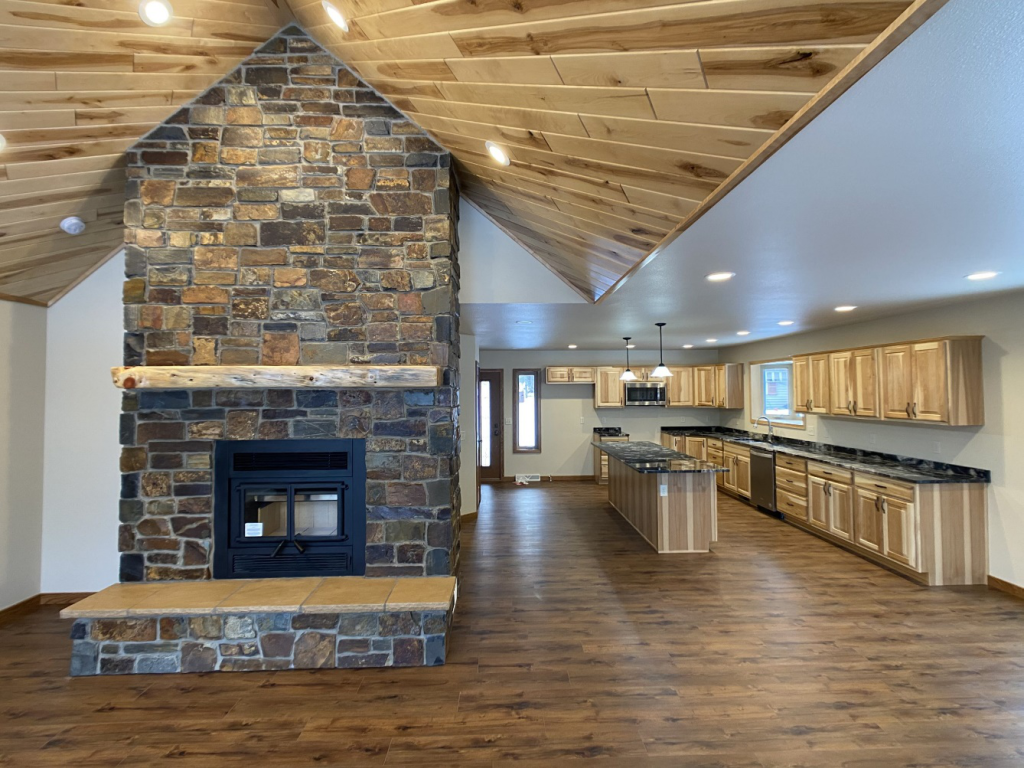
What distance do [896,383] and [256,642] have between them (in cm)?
563

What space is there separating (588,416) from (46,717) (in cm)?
765

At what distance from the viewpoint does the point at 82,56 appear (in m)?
2.33

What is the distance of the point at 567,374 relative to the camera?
28.4 feet

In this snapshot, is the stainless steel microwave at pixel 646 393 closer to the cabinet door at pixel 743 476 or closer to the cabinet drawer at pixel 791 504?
the cabinet door at pixel 743 476

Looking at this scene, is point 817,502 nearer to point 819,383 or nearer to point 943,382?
point 819,383

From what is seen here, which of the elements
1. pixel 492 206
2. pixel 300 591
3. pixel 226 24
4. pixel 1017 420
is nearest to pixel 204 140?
pixel 226 24

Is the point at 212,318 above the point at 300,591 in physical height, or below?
above

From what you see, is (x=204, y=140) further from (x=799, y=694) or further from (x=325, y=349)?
(x=799, y=694)

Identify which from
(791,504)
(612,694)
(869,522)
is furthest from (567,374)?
(612,694)

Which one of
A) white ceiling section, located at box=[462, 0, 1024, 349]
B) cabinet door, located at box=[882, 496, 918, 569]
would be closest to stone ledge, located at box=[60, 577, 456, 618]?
white ceiling section, located at box=[462, 0, 1024, 349]

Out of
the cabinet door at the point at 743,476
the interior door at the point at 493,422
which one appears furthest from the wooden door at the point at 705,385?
the interior door at the point at 493,422

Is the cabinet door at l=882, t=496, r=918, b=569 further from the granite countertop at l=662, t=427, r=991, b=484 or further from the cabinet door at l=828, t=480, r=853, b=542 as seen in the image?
the cabinet door at l=828, t=480, r=853, b=542

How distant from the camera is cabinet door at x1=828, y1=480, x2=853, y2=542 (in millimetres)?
4816

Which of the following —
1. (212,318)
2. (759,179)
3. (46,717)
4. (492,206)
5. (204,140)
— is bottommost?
(46,717)
